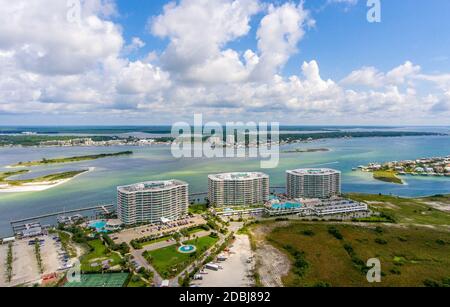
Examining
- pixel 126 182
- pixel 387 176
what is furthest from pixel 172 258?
pixel 387 176

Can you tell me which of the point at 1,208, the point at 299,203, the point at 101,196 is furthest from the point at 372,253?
the point at 1,208

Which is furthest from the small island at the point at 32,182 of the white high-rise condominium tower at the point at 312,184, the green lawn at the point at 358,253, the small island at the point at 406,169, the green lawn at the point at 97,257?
the small island at the point at 406,169

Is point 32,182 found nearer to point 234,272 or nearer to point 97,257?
point 97,257

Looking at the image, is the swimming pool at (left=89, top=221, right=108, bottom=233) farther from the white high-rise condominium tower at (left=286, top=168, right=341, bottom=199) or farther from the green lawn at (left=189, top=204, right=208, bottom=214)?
the white high-rise condominium tower at (left=286, top=168, right=341, bottom=199)

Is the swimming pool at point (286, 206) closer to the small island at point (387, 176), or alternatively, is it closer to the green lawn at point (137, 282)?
the green lawn at point (137, 282)

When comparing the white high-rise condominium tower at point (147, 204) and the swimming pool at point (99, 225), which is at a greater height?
the white high-rise condominium tower at point (147, 204)

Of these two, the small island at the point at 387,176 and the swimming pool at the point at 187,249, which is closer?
the swimming pool at the point at 187,249

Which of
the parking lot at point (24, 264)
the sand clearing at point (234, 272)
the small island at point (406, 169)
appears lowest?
the sand clearing at point (234, 272)
